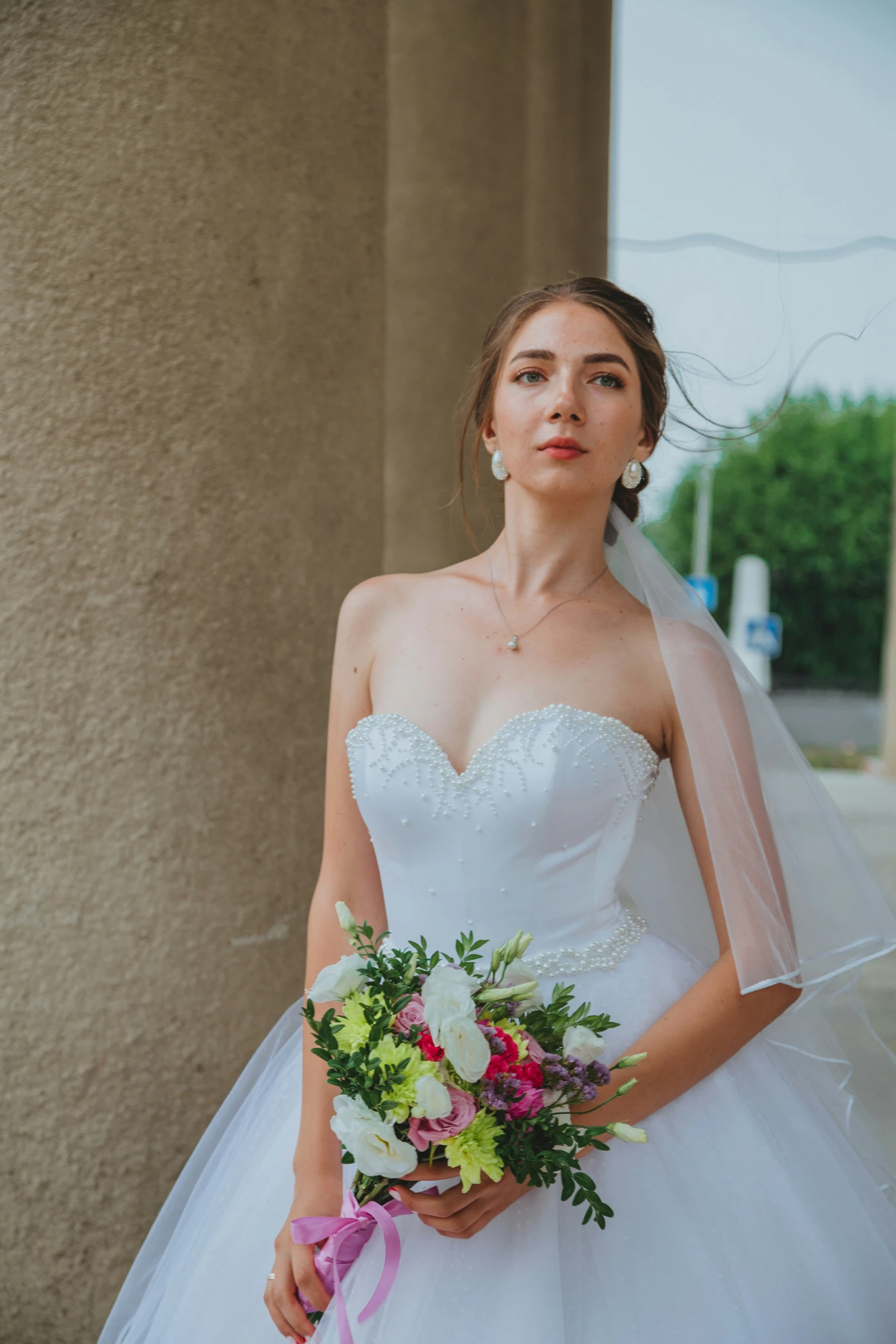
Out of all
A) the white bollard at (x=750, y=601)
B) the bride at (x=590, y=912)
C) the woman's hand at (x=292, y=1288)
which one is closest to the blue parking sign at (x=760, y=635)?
the white bollard at (x=750, y=601)

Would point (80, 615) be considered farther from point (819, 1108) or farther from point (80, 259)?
point (819, 1108)

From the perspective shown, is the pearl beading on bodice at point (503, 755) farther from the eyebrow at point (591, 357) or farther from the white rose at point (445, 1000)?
the eyebrow at point (591, 357)

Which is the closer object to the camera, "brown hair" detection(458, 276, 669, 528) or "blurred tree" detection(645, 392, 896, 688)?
"brown hair" detection(458, 276, 669, 528)

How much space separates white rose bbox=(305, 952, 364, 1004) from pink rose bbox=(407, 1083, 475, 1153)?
20 cm

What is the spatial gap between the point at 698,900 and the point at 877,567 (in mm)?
27192

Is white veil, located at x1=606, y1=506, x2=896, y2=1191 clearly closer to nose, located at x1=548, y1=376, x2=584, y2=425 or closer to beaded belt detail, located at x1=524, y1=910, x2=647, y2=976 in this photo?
beaded belt detail, located at x1=524, y1=910, x2=647, y2=976

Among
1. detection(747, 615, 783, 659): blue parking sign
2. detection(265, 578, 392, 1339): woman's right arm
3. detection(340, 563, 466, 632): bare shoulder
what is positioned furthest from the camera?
detection(747, 615, 783, 659): blue parking sign

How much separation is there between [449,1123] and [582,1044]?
226mm

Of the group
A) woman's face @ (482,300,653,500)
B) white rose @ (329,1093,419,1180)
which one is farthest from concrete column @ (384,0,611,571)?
white rose @ (329,1093,419,1180)

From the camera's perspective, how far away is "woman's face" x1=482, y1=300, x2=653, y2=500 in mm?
2025

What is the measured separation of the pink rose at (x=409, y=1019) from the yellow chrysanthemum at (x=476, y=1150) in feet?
0.46

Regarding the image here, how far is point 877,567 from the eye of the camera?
27.5 metres

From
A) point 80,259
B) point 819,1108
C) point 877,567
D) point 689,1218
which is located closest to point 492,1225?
point 689,1218

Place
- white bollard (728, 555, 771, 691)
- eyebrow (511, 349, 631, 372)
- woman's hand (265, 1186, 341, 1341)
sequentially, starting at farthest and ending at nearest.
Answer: white bollard (728, 555, 771, 691)
eyebrow (511, 349, 631, 372)
woman's hand (265, 1186, 341, 1341)
